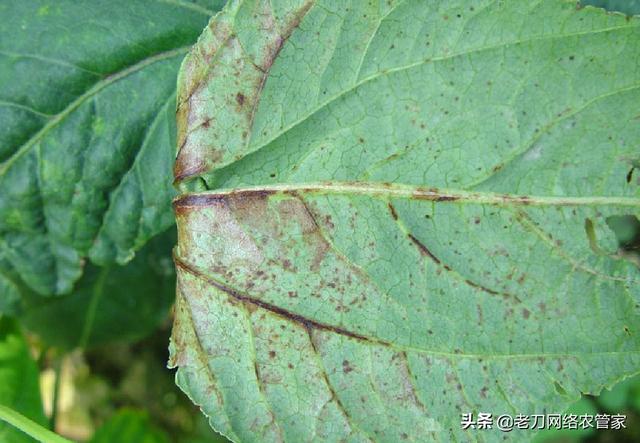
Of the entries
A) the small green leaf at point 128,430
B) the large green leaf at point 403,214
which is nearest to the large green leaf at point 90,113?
the large green leaf at point 403,214

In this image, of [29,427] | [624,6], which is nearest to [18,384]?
[29,427]

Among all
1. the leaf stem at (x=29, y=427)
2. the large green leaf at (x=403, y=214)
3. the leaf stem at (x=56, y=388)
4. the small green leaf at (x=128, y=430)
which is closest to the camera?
the large green leaf at (x=403, y=214)

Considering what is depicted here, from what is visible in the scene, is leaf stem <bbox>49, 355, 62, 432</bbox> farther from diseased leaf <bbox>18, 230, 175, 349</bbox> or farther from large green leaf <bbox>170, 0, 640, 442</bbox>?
large green leaf <bbox>170, 0, 640, 442</bbox>

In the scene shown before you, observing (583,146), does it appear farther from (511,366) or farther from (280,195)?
(280,195)

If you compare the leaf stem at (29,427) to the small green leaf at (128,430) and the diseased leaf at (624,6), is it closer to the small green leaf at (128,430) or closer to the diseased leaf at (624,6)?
the small green leaf at (128,430)

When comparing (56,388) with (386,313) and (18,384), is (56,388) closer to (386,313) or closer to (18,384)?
(18,384)

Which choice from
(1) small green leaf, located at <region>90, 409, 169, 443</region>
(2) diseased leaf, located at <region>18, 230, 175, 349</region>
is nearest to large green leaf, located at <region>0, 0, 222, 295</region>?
(2) diseased leaf, located at <region>18, 230, 175, 349</region>

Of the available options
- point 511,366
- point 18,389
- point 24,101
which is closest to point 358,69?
point 511,366
